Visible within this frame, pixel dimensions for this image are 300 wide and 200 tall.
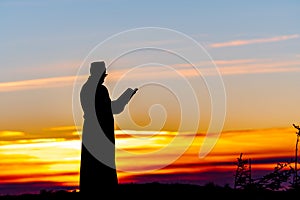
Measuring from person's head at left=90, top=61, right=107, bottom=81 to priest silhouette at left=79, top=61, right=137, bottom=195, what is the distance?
0.86ft

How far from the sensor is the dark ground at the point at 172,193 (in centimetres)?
3888

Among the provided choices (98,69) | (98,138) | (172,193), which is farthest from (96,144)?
(172,193)

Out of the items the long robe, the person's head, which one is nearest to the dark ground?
the long robe

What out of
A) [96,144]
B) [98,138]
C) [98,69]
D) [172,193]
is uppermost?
[98,69]

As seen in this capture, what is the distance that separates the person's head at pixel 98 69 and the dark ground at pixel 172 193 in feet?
14.0

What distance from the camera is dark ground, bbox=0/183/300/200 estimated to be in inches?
1531

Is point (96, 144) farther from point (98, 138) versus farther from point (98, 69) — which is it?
point (98, 69)

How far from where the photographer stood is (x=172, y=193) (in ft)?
130

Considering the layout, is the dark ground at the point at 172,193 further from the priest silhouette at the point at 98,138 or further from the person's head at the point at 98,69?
the person's head at the point at 98,69

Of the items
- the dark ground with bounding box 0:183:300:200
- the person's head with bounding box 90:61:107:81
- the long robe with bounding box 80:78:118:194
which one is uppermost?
the person's head with bounding box 90:61:107:81

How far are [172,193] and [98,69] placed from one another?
6.14 m

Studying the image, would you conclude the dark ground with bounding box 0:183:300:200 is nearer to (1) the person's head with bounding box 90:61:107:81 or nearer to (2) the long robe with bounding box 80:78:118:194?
(2) the long robe with bounding box 80:78:118:194

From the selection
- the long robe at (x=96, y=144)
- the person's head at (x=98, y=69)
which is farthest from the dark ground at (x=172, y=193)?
the person's head at (x=98, y=69)

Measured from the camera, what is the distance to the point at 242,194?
1543 inches
